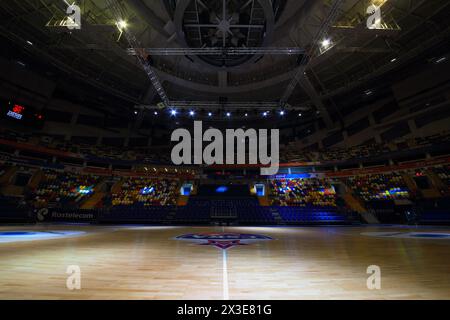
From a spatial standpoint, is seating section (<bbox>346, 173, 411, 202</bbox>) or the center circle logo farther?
seating section (<bbox>346, 173, 411, 202</bbox>)

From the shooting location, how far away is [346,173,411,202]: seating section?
838 inches

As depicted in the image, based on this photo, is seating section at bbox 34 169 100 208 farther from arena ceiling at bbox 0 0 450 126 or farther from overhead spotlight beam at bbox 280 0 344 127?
overhead spotlight beam at bbox 280 0 344 127

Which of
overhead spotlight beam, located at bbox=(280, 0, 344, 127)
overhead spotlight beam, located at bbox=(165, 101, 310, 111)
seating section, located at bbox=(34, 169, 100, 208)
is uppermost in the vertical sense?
overhead spotlight beam, located at bbox=(280, 0, 344, 127)

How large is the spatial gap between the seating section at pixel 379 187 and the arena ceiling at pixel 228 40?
1033 centimetres

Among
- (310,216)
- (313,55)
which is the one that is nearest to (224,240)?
(313,55)

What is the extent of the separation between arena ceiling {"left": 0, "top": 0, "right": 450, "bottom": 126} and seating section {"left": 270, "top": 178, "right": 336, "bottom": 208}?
1011 cm

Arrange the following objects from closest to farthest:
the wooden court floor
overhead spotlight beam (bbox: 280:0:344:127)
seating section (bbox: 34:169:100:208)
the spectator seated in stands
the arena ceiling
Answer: the wooden court floor
overhead spotlight beam (bbox: 280:0:344:127)
the arena ceiling
the spectator seated in stands
seating section (bbox: 34:169:100:208)

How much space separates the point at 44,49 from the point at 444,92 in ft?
123

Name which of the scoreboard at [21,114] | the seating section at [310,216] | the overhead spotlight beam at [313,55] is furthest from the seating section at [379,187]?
the scoreboard at [21,114]

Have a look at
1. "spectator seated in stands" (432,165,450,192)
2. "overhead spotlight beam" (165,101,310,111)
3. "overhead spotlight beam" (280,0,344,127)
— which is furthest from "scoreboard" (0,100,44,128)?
"spectator seated in stands" (432,165,450,192)

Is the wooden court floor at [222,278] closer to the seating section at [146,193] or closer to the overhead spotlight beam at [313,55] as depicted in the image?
the overhead spotlight beam at [313,55]

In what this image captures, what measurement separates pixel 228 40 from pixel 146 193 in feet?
62.5

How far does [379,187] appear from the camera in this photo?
23.0m
